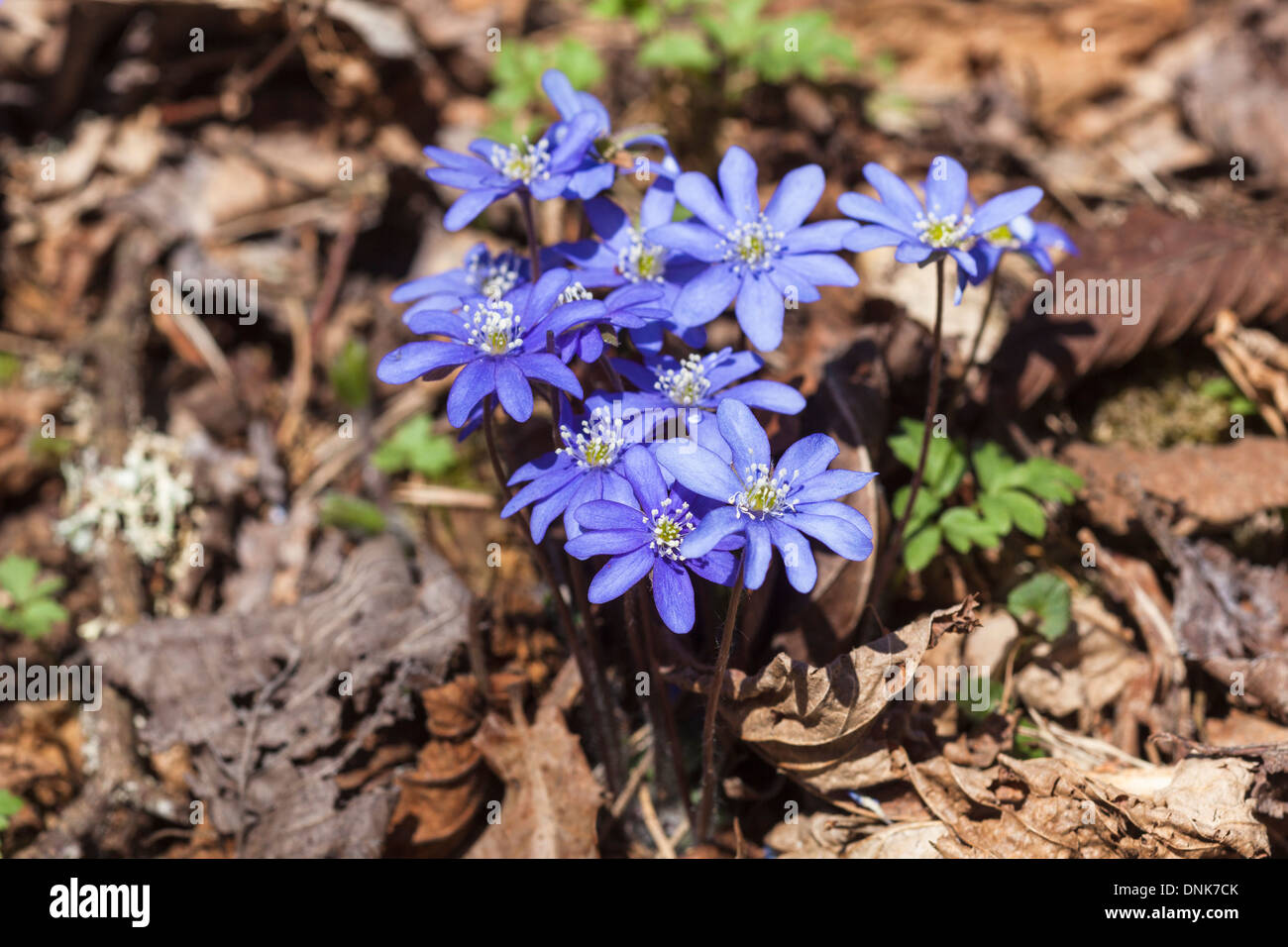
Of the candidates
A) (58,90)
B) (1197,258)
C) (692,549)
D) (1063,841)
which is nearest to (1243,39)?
(1197,258)

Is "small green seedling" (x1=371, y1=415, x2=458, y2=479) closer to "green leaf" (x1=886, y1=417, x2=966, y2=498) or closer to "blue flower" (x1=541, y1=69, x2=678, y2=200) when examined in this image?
"blue flower" (x1=541, y1=69, x2=678, y2=200)

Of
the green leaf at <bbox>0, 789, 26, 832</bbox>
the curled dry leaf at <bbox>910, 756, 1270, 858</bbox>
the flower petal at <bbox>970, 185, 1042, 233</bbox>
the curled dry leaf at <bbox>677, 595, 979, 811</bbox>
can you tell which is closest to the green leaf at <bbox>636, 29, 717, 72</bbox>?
the flower petal at <bbox>970, 185, 1042, 233</bbox>

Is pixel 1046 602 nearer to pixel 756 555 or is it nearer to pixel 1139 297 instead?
pixel 1139 297

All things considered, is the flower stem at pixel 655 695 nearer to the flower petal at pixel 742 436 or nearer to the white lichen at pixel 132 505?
the flower petal at pixel 742 436

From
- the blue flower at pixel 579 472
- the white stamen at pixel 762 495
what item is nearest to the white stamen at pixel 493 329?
the blue flower at pixel 579 472

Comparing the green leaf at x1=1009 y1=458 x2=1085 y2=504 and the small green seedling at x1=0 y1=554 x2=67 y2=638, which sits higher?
the green leaf at x1=1009 y1=458 x2=1085 y2=504

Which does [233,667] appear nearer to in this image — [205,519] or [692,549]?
[205,519]
